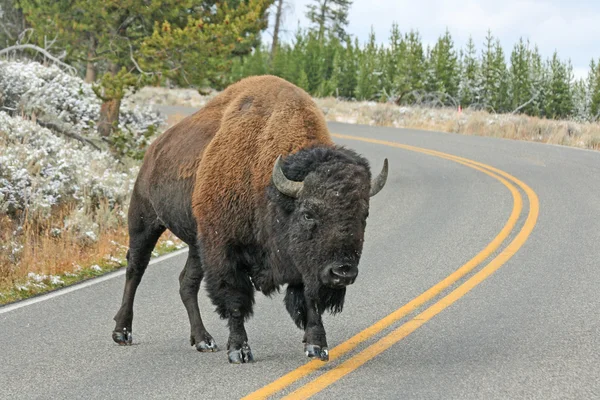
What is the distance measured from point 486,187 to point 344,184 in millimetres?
10887

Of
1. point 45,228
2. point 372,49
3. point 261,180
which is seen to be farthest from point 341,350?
point 372,49

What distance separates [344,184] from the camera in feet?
17.5

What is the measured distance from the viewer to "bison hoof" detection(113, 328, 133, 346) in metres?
6.63

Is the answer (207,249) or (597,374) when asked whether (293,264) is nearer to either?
(207,249)

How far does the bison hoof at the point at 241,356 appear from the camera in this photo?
5859 millimetres

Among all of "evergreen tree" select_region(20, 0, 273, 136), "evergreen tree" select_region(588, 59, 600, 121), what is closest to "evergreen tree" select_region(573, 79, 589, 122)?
"evergreen tree" select_region(588, 59, 600, 121)

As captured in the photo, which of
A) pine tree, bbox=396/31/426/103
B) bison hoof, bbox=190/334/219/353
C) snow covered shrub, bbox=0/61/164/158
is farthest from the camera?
pine tree, bbox=396/31/426/103

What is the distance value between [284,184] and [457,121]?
2739 cm

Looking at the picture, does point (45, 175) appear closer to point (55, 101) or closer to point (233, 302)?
point (55, 101)

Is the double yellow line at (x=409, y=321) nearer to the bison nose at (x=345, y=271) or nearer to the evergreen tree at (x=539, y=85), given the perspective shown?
the bison nose at (x=345, y=271)

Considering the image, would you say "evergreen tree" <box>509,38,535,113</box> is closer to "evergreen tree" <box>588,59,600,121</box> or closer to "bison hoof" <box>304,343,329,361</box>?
"evergreen tree" <box>588,59,600,121</box>

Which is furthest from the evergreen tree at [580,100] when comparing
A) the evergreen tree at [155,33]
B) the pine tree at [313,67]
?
the evergreen tree at [155,33]

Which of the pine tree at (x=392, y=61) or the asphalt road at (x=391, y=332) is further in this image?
the pine tree at (x=392, y=61)

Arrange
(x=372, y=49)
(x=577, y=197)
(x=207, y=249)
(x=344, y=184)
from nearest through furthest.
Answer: (x=344, y=184) < (x=207, y=249) < (x=577, y=197) < (x=372, y=49)
